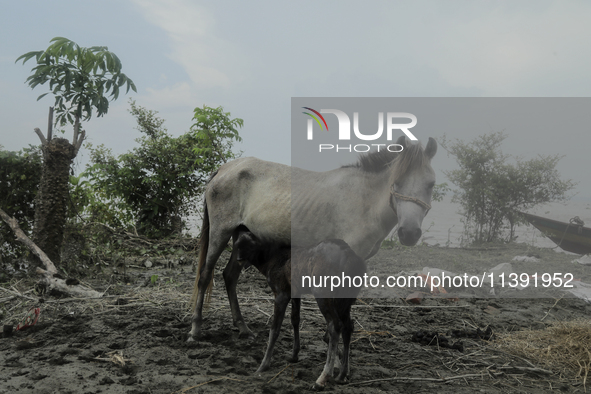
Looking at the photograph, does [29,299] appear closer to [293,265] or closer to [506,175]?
[293,265]

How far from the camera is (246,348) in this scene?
4.04 metres

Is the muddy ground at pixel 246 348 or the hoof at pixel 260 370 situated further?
the hoof at pixel 260 370

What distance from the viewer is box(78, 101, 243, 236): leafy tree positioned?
9.68 m

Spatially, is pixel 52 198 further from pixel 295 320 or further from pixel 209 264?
pixel 295 320

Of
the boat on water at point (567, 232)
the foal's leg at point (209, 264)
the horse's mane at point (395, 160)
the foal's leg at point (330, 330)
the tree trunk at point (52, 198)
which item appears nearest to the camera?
the foal's leg at point (330, 330)

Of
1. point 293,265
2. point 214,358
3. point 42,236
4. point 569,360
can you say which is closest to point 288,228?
point 293,265

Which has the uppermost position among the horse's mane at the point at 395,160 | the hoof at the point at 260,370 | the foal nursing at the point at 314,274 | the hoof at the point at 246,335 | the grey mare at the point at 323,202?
the horse's mane at the point at 395,160

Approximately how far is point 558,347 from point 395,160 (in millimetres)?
2713

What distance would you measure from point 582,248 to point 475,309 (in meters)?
3.95

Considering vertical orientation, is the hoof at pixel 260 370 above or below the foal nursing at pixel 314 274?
below


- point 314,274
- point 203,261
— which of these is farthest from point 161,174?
point 314,274

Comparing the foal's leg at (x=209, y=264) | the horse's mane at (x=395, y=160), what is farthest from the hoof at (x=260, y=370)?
the horse's mane at (x=395, y=160)

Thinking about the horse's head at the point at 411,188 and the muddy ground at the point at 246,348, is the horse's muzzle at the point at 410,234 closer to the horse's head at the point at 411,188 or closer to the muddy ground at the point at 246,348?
the horse's head at the point at 411,188

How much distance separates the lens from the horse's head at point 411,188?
10.7 feet
